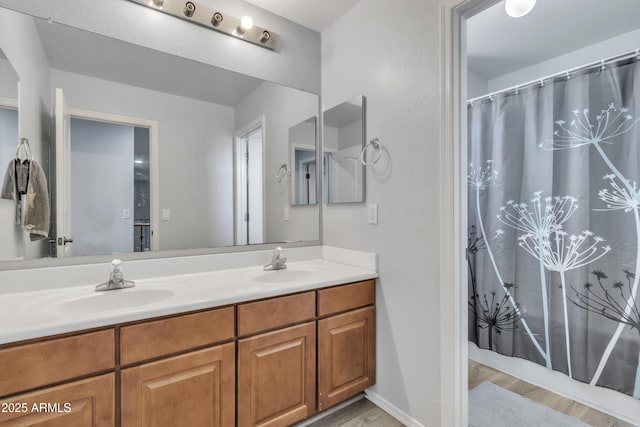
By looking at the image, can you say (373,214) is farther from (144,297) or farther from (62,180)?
(62,180)

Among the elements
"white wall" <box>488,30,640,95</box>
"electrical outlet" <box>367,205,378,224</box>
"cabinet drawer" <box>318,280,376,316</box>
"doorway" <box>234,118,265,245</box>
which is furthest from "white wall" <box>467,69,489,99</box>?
"cabinet drawer" <box>318,280,376,316</box>

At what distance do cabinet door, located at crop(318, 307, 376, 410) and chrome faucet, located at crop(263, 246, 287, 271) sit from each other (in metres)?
0.45

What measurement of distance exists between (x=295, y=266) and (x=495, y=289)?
1.48m

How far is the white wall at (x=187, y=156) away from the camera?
1553 millimetres

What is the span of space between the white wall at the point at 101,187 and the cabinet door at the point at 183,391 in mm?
679

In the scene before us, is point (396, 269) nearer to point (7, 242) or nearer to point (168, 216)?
point (168, 216)

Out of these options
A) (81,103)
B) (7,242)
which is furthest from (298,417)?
(81,103)

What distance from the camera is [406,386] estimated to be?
1621 mm

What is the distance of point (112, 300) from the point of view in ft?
4.39

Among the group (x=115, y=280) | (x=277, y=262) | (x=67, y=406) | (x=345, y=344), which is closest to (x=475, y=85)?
(x=277, y=262)

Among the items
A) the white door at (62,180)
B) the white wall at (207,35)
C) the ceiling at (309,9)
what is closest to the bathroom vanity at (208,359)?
the white door at (62,180)

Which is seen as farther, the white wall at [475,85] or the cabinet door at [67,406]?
the white wall at [475,85]

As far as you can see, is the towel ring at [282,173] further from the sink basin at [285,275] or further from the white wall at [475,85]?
the white wall at [475,85]

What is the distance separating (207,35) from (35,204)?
48.0 inches
